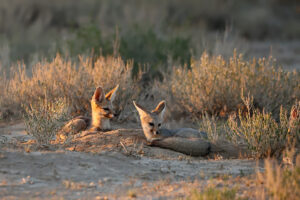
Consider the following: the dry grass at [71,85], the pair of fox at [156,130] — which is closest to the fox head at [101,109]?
the pair of fox at [156,130]

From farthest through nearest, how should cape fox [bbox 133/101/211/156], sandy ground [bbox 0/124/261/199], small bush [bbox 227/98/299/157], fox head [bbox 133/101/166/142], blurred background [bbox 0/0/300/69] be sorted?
blurred background [bbox 0/0/300/69]
fox head [bbox 133/101/166/142]
cape fox [bbox 133/101/211/156]
small bush [bbox 227/98/299/157]
sandy ground [bbox 0/124/261/199]

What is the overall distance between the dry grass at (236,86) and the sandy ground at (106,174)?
3555 millimetres

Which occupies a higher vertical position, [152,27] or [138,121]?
[152,27]

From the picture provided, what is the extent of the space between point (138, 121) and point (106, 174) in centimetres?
423

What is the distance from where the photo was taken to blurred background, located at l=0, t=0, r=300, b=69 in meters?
14.2

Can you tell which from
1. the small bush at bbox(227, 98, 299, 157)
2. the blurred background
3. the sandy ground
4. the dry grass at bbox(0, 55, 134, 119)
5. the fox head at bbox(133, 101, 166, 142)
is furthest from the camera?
the blurred background

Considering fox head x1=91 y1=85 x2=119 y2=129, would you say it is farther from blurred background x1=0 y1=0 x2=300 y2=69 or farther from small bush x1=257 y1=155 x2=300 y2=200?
blurred background x1=0 y1=0 x2=300 y2=69

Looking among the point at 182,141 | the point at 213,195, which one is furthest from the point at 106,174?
the point at 182,141

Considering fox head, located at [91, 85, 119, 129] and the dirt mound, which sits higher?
fox head, located at [91, 85, 119, 129]

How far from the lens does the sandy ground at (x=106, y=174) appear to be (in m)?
5.00

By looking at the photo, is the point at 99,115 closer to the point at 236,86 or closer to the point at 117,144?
the point at 117,144

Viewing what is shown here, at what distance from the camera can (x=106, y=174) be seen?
5.61m

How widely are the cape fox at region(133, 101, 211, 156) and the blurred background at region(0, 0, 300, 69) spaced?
5.53m

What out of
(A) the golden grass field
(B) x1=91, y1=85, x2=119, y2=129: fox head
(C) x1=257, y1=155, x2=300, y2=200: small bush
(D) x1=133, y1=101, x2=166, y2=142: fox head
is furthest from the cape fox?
(C) x1=257, y1=155, x2=300, y2=200: small bush
